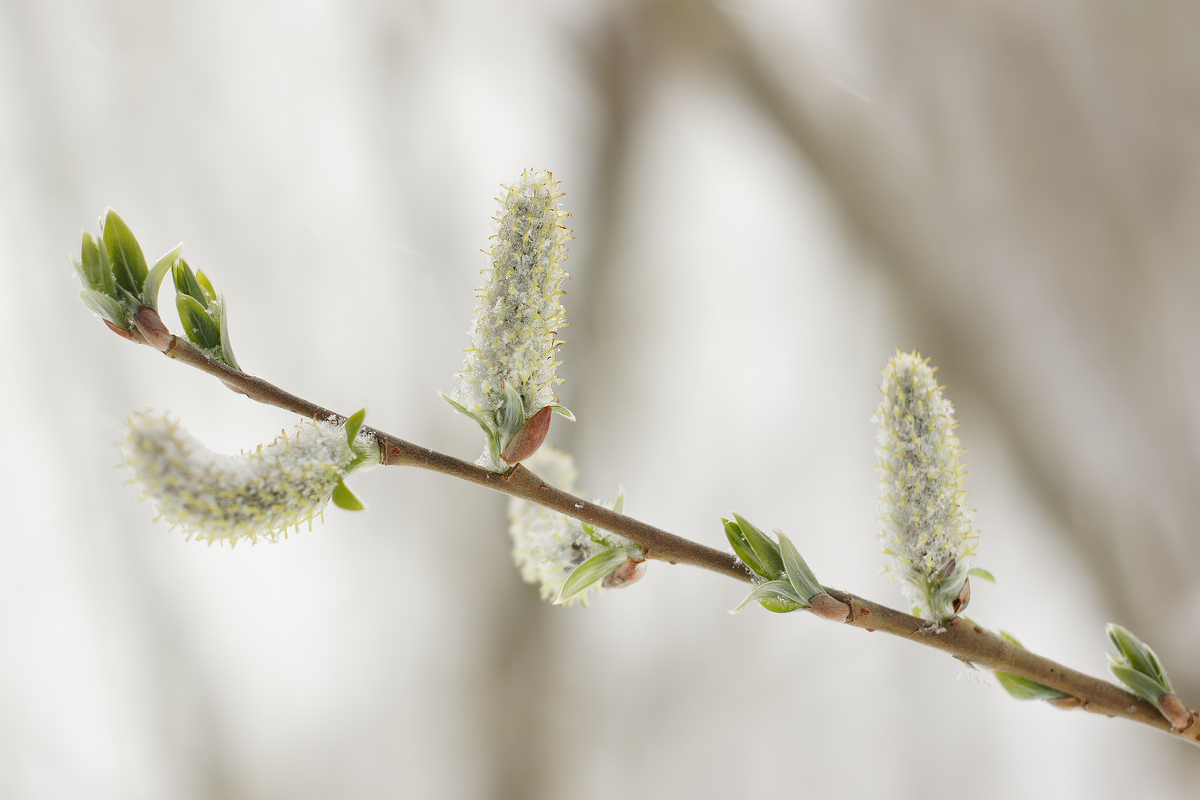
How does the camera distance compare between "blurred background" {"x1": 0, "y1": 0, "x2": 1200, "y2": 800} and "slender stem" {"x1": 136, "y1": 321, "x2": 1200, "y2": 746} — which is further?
"blurred background" {"x1": 0, "y1": 0, "x2": 1200, "y2": 800}

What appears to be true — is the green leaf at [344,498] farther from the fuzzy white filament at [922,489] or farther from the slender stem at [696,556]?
the fuzzy white filament at [922,489]

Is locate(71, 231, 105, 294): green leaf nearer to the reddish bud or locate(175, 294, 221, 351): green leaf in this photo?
locate(175, 294, 221, 351): green leaf

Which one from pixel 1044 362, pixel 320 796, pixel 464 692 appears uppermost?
pixel 1044 362

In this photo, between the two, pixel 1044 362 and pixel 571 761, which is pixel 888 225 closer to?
pixel 1044 362

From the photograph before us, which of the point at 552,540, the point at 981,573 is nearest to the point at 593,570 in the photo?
the point at 552,540

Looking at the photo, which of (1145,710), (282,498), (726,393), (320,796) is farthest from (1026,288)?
(320,796)

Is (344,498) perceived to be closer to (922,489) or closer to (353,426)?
(353,426)

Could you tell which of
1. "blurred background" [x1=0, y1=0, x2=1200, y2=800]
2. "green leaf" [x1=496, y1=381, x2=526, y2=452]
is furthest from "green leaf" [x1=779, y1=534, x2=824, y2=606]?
"blurred background" [x1=0, y1=0, x2=1200, y2=800]
